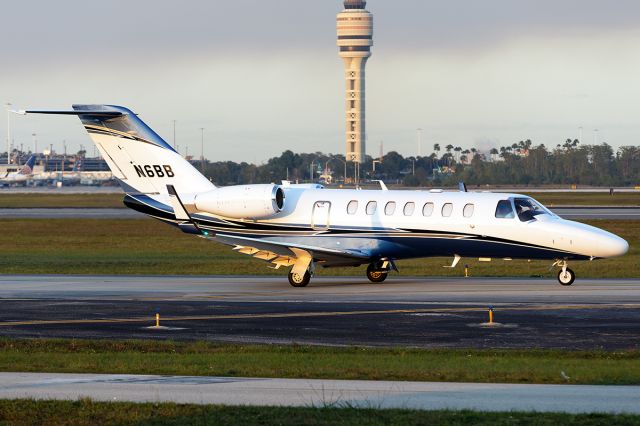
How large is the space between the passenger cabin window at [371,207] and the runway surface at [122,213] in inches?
1543

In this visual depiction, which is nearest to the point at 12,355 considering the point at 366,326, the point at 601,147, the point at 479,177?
the point at 366,326

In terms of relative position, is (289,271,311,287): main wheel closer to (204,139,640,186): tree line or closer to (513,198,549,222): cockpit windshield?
(513,198,549,222): cockpit windshield

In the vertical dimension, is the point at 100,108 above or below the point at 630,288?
above

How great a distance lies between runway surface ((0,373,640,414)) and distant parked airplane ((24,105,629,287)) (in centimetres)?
1605

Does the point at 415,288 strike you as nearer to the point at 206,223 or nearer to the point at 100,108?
the point at 206,223

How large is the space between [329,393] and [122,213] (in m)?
72.9

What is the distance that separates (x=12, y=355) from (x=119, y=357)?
1932 mm

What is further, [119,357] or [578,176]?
[578,176]

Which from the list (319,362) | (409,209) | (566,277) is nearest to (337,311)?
(319,362)

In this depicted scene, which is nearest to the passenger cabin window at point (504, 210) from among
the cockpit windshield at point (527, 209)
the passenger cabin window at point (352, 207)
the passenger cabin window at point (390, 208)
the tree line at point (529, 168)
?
the cockpit windshield at point (527, 209)

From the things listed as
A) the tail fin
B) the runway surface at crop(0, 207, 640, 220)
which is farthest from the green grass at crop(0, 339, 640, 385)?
the runway surface at crop(0, 207, 640, 220)

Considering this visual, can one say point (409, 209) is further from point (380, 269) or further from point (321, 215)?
point (321, 215)

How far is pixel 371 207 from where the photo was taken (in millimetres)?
33906

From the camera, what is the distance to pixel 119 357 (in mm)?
19359
